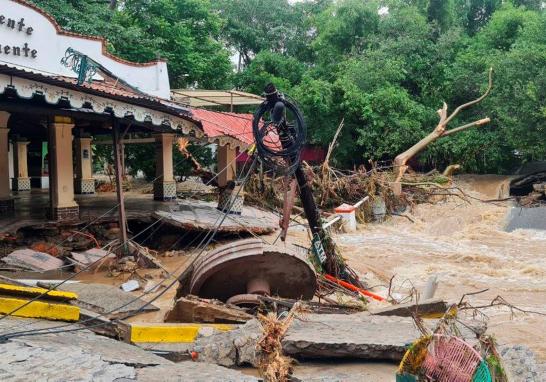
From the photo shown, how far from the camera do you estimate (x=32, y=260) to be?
386 inches

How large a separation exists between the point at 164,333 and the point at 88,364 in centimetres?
125

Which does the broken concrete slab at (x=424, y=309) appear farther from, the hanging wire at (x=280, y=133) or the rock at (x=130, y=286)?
the rock at (x=130, y=286)

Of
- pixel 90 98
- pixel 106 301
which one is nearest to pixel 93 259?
pixel 90 98

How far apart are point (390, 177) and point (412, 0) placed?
15.5 meters

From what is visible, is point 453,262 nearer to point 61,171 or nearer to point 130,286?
point 130,286

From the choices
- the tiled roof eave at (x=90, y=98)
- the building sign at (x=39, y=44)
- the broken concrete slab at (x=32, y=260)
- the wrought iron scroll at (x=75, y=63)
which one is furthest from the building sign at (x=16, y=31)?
the broken concrete slab at (x=32, y=260)

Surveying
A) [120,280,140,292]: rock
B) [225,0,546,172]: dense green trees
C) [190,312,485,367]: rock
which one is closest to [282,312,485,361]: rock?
[190,312,485,367]: rock

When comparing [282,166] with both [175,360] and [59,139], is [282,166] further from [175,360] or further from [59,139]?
[59,139]

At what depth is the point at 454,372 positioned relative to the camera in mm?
3498

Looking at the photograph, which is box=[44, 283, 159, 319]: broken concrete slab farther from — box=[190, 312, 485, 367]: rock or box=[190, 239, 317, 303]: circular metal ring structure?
box=[190, 312, 485, 367]: rock

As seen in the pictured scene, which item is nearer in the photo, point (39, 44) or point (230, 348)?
point (230, 348)

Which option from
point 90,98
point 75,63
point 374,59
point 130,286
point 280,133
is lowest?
point 130,286

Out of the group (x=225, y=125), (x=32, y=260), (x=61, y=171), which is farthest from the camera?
(x=225, y=125)

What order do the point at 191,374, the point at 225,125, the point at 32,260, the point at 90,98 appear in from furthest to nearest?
the point at 225,125 < the point at 90,98 < the point at 32,260 < the point at 191,374
